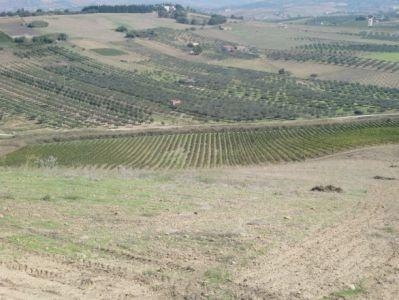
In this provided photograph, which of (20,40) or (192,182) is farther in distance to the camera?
(20,40)

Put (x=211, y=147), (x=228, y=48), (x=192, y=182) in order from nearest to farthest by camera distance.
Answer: (x=192, y=182)
(x=211, y=147)
(x=228, y=48)

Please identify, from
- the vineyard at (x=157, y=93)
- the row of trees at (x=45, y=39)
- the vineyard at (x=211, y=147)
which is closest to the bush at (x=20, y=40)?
the row of trees at (x=45, y=39)

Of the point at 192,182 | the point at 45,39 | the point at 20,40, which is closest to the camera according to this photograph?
the point at 192,182

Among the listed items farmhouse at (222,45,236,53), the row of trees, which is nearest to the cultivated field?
the row of trees

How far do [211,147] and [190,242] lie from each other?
53.1 m

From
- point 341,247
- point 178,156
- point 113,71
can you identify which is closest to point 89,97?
point 113,71

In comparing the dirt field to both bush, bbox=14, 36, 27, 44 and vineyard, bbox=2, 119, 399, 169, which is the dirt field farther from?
bush, bbox=14, 36, 27, 44

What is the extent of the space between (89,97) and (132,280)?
103394mm

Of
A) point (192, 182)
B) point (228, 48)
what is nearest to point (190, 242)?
point (192, 182)

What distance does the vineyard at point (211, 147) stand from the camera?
6088cm

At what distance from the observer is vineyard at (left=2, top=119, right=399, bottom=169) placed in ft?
200

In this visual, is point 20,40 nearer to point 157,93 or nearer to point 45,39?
point 45,39

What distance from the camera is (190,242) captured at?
1803 centimetres

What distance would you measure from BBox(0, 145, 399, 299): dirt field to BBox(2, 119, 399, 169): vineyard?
33.1 metres
